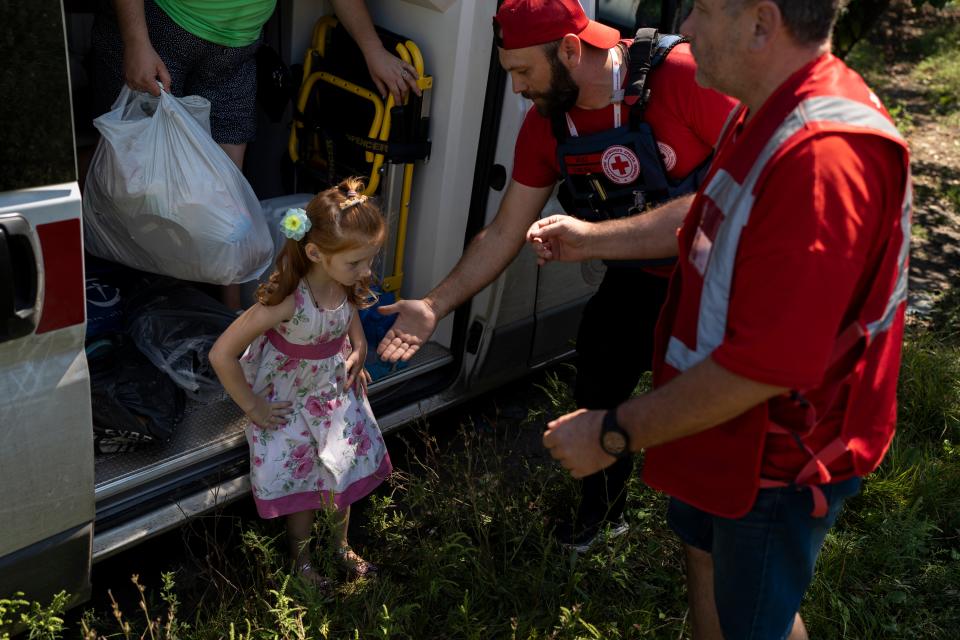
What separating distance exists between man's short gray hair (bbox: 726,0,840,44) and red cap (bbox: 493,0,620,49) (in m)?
0.82

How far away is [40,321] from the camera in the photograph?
2.04 metres

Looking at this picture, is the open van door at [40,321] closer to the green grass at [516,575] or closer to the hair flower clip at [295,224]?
the green grass at [516,575]

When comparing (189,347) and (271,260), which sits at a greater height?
(271,260)

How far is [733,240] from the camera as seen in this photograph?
172 cm

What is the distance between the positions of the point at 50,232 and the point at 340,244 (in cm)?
74

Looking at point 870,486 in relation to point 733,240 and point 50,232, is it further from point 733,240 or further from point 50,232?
point 50,232

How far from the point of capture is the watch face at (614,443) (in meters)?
1.85

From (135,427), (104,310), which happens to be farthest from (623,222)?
(104,310)

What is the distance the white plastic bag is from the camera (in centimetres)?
281

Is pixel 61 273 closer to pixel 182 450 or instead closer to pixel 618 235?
pixel 182 450

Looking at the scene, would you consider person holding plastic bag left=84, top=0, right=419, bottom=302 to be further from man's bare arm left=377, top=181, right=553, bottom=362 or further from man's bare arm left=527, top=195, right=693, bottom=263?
man's bare arm left=527, top=195, right=693, bottom=263

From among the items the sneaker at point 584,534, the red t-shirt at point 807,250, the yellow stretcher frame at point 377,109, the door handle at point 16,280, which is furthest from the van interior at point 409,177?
the red t-shirt at point 807,250

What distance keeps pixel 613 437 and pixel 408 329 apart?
1.02 m

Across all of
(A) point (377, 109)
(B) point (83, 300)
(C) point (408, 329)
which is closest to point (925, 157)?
(A) point (377, 109)
